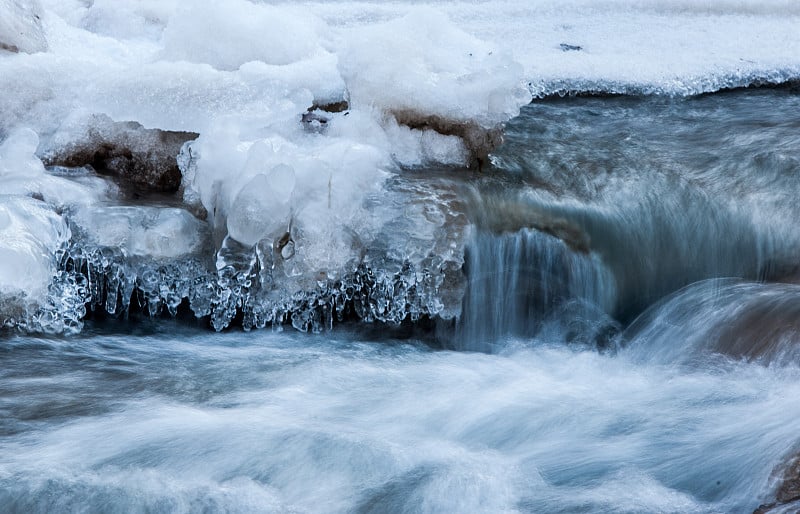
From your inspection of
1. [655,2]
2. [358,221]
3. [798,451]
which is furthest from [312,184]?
[655,2]

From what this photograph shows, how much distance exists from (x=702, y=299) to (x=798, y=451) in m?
1.14

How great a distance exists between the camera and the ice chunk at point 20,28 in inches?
171

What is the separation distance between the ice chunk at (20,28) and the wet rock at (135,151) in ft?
2.72

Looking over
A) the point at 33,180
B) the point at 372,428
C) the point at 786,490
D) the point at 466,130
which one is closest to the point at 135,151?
the point at 33,180

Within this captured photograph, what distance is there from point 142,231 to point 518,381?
1520 millimetres

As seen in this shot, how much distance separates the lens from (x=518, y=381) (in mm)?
3379

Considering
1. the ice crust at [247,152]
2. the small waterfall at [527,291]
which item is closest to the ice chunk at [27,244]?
the ice crust at [247,152]

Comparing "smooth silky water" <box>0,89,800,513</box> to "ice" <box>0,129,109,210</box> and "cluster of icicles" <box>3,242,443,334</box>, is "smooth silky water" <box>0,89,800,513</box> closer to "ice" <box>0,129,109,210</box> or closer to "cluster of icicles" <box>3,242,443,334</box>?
"cluster of icicles" <box>3,242,443,334</box>

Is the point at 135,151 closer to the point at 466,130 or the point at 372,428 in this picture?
the point at 466,130

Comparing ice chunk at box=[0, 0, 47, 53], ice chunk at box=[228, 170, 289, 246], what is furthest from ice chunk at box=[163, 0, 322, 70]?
ice chunk at box=[228, 170, 289, 246]

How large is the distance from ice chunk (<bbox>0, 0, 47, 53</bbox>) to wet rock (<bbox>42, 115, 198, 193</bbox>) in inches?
32.7

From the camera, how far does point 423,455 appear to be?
2.87m

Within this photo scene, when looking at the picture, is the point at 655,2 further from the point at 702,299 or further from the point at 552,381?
the point at 552,381

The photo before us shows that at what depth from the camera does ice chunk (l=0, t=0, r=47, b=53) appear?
4344 millimetres
